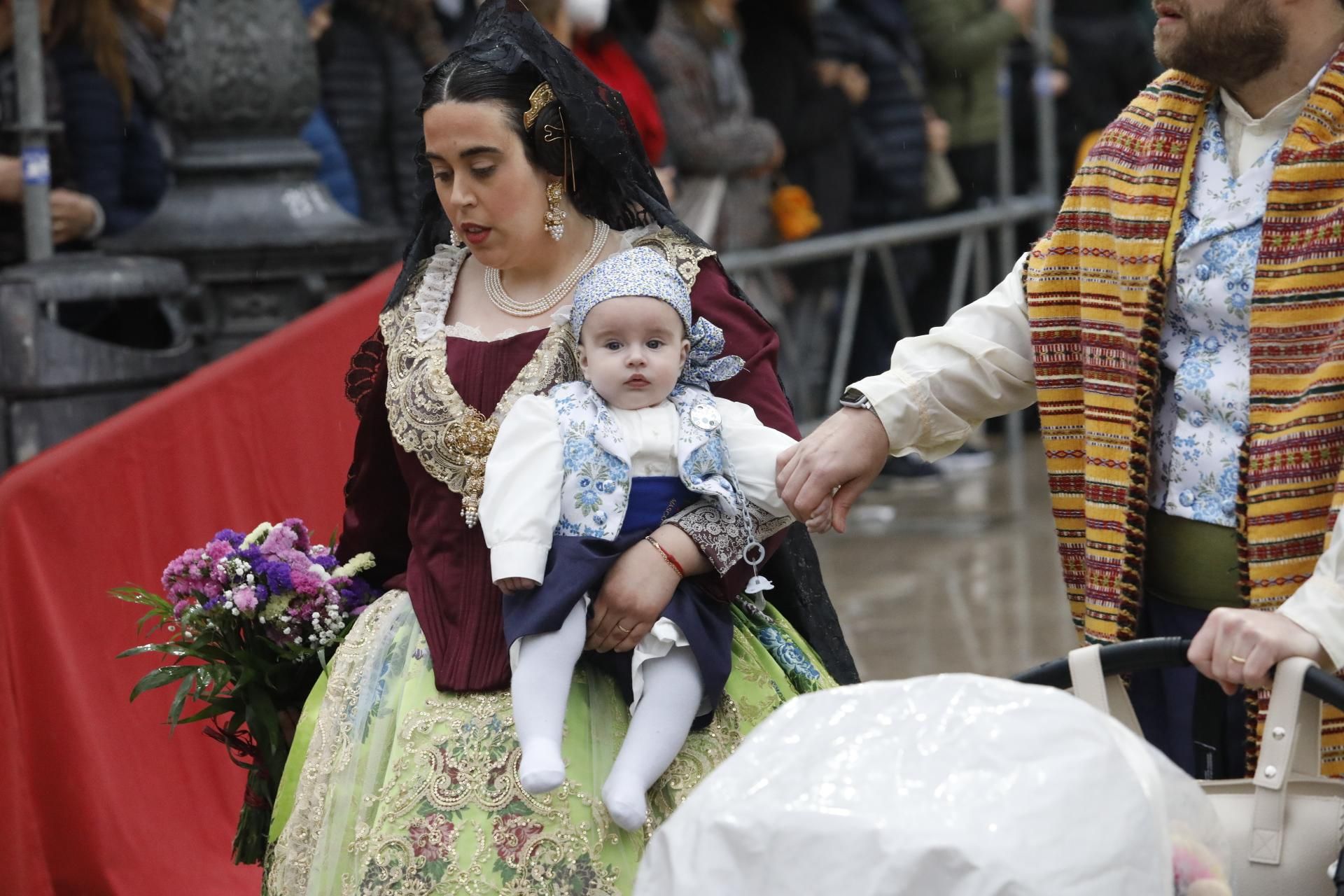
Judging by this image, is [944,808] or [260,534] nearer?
[944,808]

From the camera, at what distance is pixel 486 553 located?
3.22 metres

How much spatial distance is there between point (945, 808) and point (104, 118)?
489 centimetres

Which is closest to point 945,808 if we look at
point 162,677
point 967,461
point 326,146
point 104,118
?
point 162,677

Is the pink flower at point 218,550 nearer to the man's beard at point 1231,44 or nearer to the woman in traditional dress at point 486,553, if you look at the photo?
the woman in traditional dress at point 486,553

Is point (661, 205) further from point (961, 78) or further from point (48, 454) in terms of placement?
point (961, 78)

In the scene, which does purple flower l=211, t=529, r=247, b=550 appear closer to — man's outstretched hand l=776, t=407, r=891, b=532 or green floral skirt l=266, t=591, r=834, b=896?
green floral skirt l=266, t=591, r=834, b=896

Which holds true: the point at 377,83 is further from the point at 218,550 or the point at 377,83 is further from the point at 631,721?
the point at 631,721

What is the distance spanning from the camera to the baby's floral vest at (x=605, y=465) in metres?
3.02

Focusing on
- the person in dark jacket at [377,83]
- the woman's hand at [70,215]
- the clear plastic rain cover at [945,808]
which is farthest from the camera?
the person in dark jacket at [377,83]

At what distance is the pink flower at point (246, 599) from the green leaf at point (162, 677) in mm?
201

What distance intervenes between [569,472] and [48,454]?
4.71ft

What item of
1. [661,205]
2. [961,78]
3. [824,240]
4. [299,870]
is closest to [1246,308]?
[661,205]

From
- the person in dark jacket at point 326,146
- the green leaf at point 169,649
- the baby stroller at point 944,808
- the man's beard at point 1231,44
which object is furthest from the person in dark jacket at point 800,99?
the baby stroller at point 944,808

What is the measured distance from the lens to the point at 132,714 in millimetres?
4156
